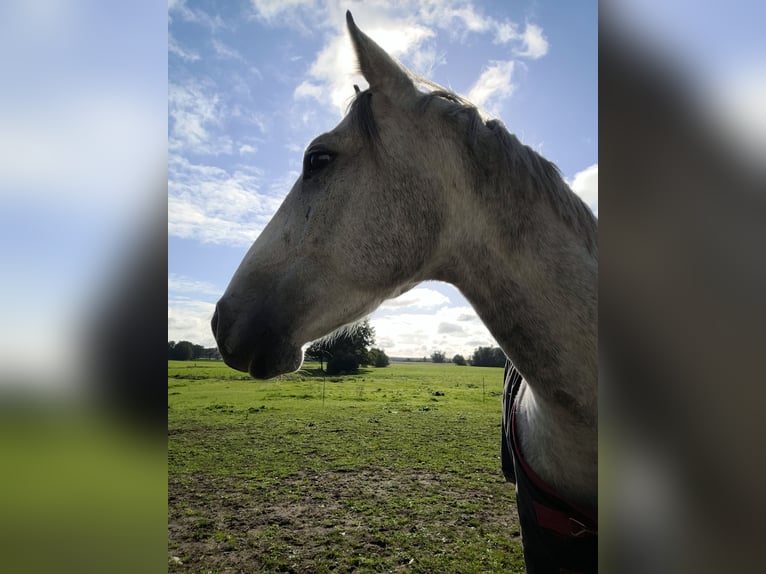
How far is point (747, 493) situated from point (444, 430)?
13924mm

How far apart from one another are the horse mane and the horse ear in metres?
0.08

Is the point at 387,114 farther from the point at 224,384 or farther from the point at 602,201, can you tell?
the point at 224,384

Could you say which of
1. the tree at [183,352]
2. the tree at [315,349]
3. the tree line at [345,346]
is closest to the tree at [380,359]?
the tree at [183,352]

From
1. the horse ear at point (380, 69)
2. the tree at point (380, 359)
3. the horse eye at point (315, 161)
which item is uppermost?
the horse ear at point (380, 69)

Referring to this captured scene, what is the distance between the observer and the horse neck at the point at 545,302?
4.33 feet

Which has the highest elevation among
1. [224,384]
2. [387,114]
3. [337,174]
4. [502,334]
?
[387,114]

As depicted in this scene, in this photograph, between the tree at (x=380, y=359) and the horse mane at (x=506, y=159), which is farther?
the tree at (x=380, y=359)

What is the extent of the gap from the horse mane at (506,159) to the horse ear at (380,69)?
0.26 ft

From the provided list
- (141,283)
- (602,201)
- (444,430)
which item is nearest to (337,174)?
(141,283)

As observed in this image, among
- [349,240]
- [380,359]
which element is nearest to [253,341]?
[349,240]

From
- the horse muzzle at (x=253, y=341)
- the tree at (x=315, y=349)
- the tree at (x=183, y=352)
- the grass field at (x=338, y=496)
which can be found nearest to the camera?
the horse muzzle at (x=253, y=341)

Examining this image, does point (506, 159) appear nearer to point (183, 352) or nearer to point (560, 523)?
point (560, 523)

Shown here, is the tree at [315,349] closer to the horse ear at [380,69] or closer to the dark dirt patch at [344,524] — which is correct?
the horse ear at [380,69]

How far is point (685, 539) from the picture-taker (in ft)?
1.04
